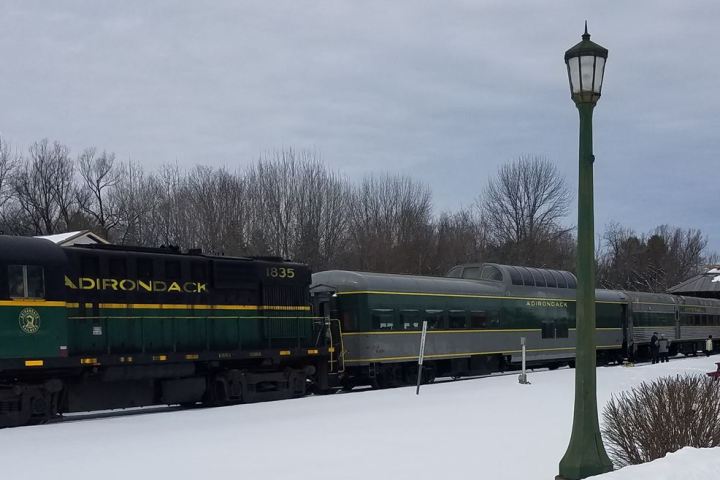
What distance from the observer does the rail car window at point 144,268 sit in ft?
61.2

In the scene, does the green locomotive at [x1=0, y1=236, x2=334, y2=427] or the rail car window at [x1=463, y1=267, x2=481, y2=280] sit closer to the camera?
the green locomotive at [x1=0, y1=236, x2=334, y2=427]

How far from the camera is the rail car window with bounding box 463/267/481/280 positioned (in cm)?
3142

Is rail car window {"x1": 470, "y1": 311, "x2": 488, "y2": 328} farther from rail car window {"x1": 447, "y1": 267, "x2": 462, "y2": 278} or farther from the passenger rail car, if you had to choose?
rail car window {"x1": 447, "y1": 267, "x2": 462, "y2": 278}

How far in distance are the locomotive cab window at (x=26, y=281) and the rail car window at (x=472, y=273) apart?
18320mm

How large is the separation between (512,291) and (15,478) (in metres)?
23.0

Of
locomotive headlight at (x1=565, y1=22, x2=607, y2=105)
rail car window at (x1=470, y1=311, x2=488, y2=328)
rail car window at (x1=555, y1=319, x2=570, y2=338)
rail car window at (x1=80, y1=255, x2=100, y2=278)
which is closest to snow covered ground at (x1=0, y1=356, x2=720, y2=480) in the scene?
rail car window at (x1=80, y1=255, x2=100, y2=278)

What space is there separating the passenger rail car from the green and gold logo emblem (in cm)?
931

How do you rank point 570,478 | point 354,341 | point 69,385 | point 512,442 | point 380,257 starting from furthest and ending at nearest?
point 380,257
point 354,341
point 69,385
point 512,442
point 570,478

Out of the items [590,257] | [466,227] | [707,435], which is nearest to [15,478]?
[590,257]

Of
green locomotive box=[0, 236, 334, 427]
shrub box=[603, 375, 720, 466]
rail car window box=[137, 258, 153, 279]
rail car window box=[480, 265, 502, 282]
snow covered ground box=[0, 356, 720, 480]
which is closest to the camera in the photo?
snow covered ground box=[0, 356, 720, 480]

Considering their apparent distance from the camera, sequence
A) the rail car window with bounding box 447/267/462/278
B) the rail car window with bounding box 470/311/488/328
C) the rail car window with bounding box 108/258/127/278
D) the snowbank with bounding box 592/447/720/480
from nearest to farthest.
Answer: the snowbank with bounding box 592/447/720/480
the rail car window with bounding box 108/258/127/278
the rail car window with bounding box 470/311/488/328
the rail car window with bounding box 447/267/462/278

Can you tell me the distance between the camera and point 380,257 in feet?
191

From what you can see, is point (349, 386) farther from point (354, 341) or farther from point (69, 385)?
point (69, 385)

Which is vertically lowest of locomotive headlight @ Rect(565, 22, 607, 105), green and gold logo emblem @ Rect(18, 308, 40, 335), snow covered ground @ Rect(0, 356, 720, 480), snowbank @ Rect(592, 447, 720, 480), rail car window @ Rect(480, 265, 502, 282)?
snow covered ground @ Rect(0, 356, 720, 480)
